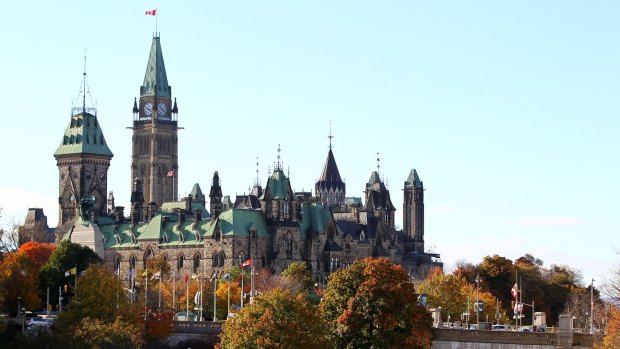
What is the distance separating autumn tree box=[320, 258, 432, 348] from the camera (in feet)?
376

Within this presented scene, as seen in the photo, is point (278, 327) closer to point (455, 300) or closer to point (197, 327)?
point (197, 327)

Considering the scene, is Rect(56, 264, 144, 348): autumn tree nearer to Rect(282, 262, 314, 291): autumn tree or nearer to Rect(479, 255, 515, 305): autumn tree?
Rect(282, 262, 314, 291): autumn tree

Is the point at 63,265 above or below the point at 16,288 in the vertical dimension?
above

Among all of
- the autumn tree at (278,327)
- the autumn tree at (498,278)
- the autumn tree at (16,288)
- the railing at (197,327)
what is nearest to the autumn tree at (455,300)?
the autumn tree at (498,278)

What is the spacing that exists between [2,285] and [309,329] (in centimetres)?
4455

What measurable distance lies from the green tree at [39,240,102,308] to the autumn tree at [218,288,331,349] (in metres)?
49.4

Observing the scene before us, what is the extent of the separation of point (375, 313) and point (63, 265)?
65.6 metres

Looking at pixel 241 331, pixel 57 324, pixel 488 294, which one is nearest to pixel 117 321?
pixel 57 324

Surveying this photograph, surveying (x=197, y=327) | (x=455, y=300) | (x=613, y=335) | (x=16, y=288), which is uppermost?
(x=16, y=288)

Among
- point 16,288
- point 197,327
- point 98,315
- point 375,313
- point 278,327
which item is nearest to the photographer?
point 278,327

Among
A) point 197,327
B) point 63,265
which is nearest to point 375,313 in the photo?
point 197,327

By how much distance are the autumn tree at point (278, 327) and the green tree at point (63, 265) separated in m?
49.4

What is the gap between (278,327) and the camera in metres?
112

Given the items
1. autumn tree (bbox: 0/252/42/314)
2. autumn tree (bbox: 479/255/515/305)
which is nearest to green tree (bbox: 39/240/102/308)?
autumn tree (bbox: 0/252/42/314)
